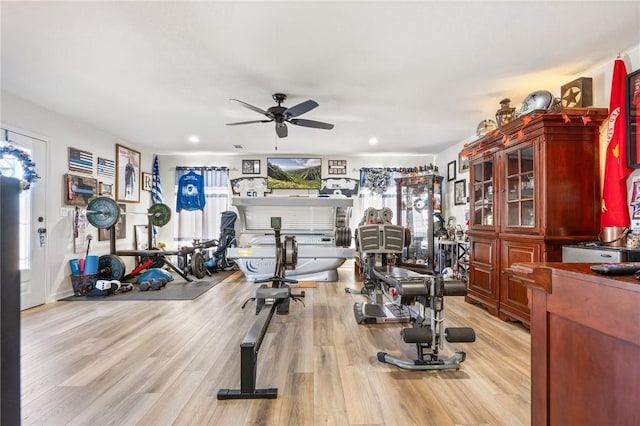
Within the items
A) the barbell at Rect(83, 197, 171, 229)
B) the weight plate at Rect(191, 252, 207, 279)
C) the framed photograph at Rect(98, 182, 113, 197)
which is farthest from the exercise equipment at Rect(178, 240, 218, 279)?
the framed photograph at Rect(98, 182, 113, 197)

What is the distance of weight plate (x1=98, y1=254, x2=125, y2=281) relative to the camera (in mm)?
4602

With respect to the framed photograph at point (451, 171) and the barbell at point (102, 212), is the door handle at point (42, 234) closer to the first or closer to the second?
the barbell at point (102, 212)

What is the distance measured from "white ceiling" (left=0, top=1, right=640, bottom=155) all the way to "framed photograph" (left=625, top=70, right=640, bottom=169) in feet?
1.06

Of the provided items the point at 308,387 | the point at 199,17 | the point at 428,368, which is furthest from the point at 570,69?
the point at 308,387

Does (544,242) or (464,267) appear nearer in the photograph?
(544,242)

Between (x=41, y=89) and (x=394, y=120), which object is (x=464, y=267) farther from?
(x=41, y=89)

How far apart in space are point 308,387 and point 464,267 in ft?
12.9

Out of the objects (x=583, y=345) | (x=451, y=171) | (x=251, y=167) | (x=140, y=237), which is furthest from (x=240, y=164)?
(x=583, y=345)

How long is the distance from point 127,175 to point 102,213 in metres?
1.57

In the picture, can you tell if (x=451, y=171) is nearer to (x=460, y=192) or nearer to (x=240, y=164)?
(x=460, y=192)

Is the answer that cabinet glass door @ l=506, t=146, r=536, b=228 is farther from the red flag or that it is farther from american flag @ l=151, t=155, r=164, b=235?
american flag @ l=151, t=155, r=164, b=235

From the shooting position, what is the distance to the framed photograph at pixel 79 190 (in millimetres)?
4305

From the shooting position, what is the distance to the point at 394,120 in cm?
446

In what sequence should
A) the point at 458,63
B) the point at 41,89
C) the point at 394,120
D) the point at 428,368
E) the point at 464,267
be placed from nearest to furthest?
the point at 428,368 < the point at 458,63 < the point at 41,89 < the point at 394,120 < the point at 464,267
